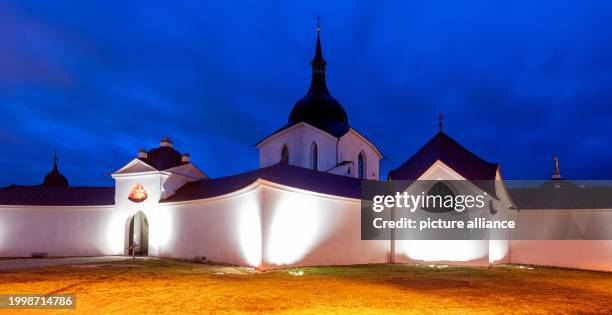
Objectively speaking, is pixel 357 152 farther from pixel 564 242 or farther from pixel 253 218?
pixel 253 218

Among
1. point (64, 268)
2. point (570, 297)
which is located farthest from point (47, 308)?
point (570, 297)

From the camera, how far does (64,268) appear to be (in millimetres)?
17641

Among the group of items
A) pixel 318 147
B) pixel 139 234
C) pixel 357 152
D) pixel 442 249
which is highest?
pixel 318 147

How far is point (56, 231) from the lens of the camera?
25.4 m

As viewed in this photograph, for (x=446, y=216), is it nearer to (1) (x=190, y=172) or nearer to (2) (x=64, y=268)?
(1) (x=190, y=172)

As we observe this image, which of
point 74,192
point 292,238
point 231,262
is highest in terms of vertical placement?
point 74,192

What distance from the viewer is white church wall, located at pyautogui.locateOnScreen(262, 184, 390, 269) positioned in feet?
58.7

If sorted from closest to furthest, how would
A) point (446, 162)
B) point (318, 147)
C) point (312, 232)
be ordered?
point (312, 232) < point (446, 162) < point (318, 147)

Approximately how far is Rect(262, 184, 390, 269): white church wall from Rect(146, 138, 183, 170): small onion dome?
10.00 metres

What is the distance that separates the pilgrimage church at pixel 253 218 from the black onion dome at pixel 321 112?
3648 millimetres

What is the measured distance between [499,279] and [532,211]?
8952 mm

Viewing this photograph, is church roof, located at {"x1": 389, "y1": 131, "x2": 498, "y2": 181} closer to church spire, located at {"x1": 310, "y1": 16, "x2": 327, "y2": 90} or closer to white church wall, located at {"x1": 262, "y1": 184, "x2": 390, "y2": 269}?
white church wall, located at {"x1": 262, "y1": 184, "x2": 390, "y2": 269}

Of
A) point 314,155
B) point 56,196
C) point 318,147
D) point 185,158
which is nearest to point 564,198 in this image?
point 318,147

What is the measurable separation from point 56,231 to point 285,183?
15750mm
